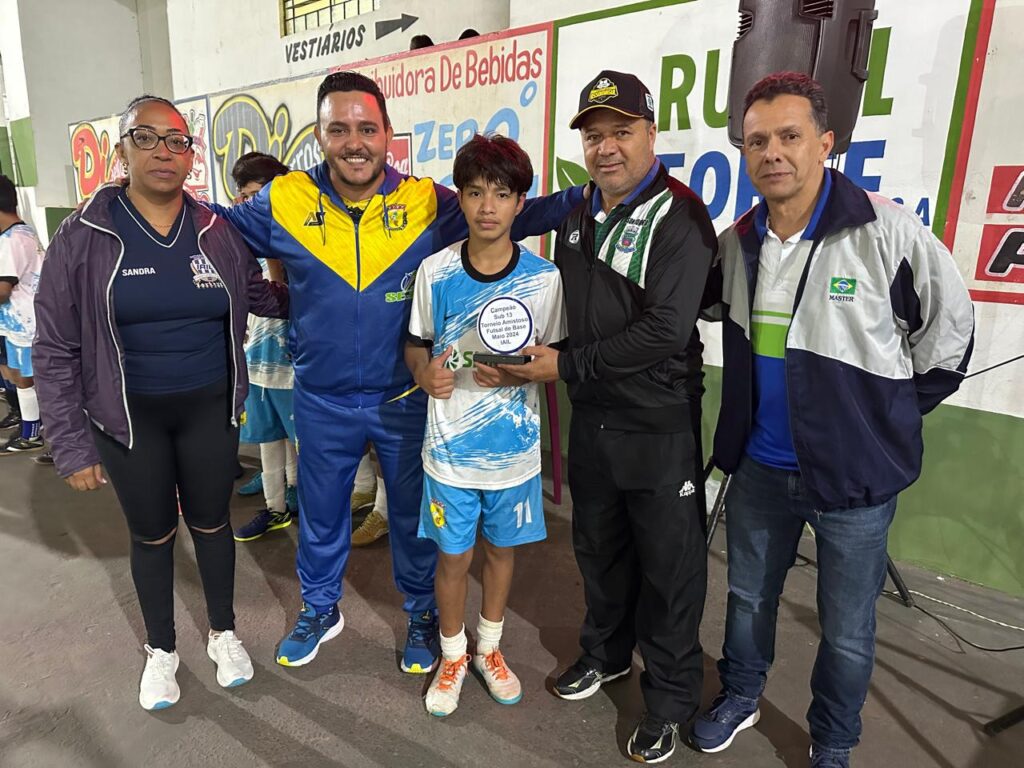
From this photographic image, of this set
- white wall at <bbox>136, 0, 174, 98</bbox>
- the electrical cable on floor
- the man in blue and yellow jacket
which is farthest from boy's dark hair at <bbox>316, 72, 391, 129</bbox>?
white wall at <bbox>136, 0, 174, 98</bbox>

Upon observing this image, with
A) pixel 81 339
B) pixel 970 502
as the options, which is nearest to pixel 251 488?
pixel 81 339

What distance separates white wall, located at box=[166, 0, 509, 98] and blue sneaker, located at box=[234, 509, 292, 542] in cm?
409

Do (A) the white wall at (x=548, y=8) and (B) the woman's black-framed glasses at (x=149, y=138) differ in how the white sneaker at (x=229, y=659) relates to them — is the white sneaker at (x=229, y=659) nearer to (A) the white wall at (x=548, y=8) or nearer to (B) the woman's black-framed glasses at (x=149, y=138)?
(B) the woman's black-framed glasses at (x=149, y=138)

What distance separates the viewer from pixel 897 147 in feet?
9.52

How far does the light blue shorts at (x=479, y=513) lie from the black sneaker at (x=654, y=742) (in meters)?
0.63

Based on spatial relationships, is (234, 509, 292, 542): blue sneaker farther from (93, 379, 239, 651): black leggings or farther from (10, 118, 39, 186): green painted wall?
(10, 118, 39, 186): green painted wall

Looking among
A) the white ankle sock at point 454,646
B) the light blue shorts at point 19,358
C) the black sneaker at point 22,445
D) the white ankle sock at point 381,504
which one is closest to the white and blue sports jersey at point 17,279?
the light blue shorts at point 19,358

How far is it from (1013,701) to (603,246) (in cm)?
213

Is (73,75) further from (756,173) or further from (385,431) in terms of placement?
(756,173)

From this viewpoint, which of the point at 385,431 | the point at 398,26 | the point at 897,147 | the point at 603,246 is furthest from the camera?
the point at 398,26

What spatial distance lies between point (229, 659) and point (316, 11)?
6.71 m

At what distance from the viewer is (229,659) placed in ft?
7.59

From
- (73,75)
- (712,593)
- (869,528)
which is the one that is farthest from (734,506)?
(73,75)

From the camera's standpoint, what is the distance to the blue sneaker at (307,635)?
2.39m
